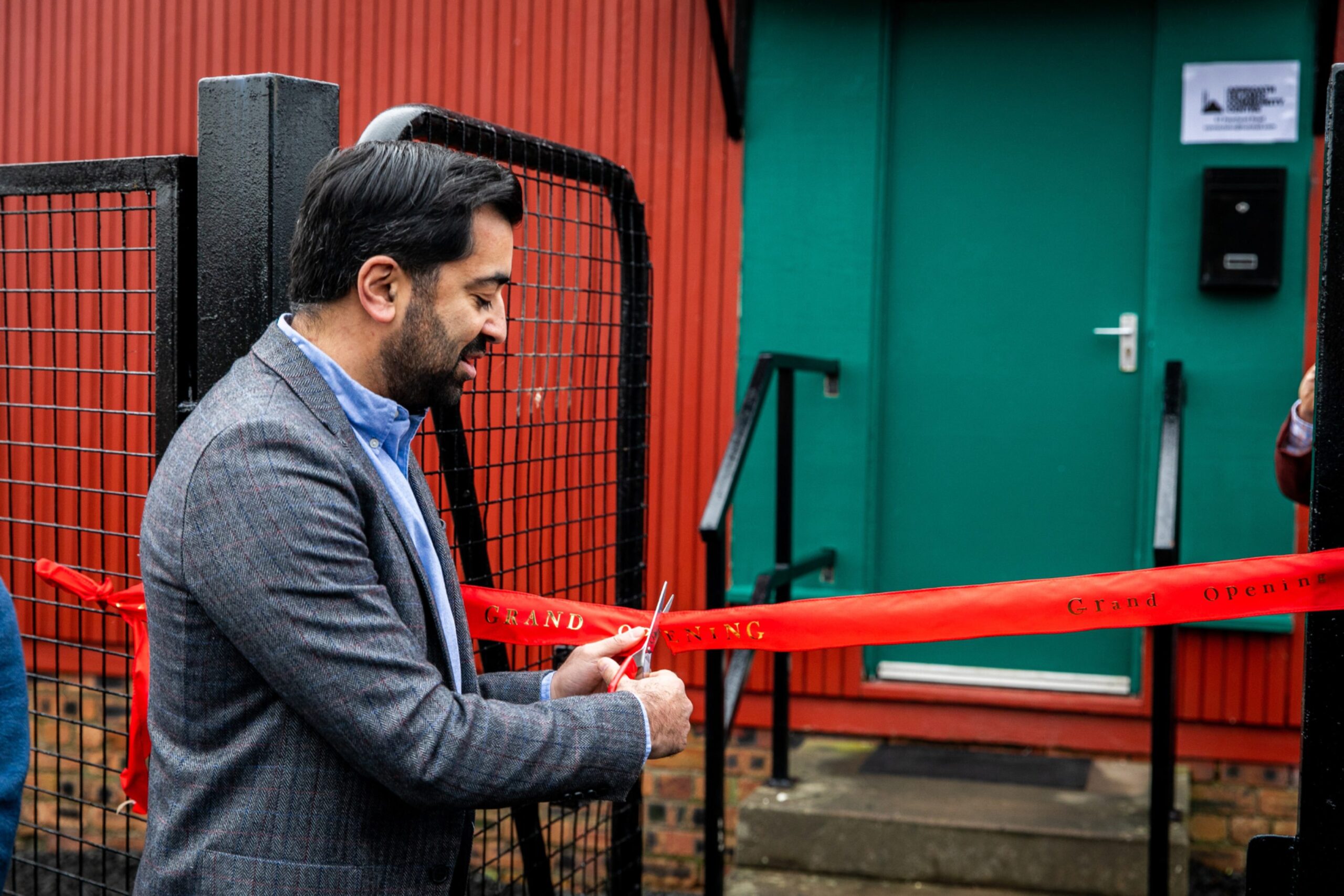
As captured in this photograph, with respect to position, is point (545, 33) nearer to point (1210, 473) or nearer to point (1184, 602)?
point (1210, 473)

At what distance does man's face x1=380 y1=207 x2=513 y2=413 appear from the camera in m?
1.78

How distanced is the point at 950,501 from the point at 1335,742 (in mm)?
3087

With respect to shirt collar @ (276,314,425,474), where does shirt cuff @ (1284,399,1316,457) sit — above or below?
below

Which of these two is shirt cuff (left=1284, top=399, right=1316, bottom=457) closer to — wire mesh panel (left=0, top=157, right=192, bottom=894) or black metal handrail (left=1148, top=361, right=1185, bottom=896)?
black metal handrail (left=1148, top=361, right=1185, bottom=896)

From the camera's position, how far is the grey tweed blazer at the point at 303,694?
1.59 meters

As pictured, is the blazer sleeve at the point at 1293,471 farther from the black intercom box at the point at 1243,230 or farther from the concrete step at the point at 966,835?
the black intercom box at the point at 1243,230

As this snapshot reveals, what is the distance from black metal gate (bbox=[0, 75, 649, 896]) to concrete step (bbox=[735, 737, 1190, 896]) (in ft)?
2.30

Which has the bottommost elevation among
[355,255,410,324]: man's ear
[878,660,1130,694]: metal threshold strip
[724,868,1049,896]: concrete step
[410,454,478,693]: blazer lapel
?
[724,868,1049,896]: concrete step

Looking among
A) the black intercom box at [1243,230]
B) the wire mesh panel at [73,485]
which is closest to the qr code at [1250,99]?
the black intercom box at [1243,230]

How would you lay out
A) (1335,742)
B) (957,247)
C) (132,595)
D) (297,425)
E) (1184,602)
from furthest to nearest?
(957,247) → (132,595) → (1184,602) → (1335,742) → (297,425)

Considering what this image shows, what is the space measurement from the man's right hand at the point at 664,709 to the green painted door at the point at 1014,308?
3.23 metres

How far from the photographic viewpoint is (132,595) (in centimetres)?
257

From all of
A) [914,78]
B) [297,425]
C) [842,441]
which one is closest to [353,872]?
[297,425]

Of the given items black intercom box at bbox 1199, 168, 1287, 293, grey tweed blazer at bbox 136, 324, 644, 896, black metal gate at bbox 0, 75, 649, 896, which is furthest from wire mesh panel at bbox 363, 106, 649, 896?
black intercom box at bbox 1199, 168, 1287, 293
